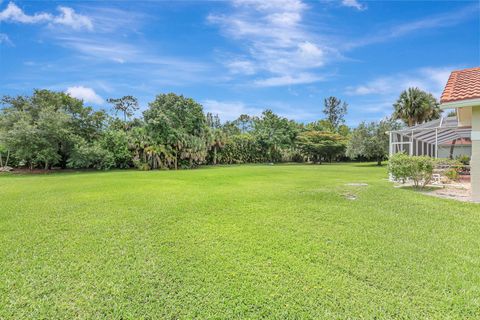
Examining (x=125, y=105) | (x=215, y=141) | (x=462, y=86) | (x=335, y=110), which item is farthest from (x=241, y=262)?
(x=335, y=110)

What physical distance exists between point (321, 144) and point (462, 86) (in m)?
28.6

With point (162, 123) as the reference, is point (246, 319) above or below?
below

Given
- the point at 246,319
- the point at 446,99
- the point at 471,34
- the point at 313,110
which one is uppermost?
the point at 313,110

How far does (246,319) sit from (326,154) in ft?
123

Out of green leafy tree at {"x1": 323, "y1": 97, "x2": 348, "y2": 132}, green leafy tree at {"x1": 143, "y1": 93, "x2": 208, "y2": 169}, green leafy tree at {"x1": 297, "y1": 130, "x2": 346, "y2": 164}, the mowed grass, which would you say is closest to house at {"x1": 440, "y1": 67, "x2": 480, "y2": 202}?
the mowed grass

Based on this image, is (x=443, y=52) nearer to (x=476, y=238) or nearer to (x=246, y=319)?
(x=476, y=238)

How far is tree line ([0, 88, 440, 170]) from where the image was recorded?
2006 cm

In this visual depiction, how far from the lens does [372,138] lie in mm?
29594

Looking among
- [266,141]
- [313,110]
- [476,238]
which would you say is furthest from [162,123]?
[313,110]

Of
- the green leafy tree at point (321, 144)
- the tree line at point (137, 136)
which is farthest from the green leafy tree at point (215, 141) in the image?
the green leafy tree at point (321, 144)

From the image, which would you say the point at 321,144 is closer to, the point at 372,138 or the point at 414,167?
the point at 372,138

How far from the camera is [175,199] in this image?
8383mm

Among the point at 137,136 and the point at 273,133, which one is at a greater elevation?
the point at 273,133

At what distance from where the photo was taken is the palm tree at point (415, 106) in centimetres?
2678
